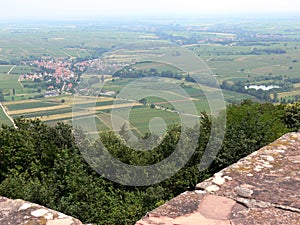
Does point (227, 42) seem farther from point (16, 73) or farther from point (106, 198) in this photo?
point (106, 198)

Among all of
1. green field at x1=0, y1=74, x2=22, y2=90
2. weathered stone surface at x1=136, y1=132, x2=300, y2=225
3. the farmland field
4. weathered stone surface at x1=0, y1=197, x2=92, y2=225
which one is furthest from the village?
weathered stone surface at x1=0, y1=197, x2=92, y2=225

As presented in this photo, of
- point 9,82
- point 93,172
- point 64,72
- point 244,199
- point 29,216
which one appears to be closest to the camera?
point 29,216

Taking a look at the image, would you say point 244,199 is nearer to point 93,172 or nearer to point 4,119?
point 93,172

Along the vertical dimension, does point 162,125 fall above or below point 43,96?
above

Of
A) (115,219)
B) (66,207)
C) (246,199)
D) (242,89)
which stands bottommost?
(242,89)

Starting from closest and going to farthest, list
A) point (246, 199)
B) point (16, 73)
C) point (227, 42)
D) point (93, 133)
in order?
1. point (246, 199)
2. point (93, 133)
3. point (16, 73)
4. point (227, 42)

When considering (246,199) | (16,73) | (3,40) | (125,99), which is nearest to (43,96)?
→ (16,73)

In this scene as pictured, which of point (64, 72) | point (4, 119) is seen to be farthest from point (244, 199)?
point (4, 119)

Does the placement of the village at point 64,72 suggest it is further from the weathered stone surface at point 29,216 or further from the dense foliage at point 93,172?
the weathered stone surface at point 29,216

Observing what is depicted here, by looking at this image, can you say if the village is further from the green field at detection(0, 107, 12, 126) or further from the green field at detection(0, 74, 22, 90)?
the green field at detection(0, 107, 12, 126)
